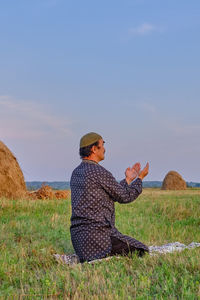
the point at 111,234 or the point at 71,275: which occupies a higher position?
the point at 111,234

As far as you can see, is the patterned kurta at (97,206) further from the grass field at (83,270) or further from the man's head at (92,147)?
the grass field at (83,270)

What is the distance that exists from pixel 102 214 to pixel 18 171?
28.8 ft

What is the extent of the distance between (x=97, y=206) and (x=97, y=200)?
9cm

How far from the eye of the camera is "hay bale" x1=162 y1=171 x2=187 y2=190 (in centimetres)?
3752

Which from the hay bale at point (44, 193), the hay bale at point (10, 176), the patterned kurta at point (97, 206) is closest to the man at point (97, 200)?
the patterned kurta at point (97, 206)

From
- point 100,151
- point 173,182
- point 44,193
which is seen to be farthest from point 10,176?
point 173,182

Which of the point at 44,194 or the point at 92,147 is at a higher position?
the point at 92,147

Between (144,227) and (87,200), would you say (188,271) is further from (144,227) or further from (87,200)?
(144,227)

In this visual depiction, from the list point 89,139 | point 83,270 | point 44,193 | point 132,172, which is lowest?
point 83,270

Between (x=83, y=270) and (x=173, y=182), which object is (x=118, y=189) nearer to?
(x=83, y=270)

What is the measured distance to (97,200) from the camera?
5504 millimetres

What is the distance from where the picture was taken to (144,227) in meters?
9.59

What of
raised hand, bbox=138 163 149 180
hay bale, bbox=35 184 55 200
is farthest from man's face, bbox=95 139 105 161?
hay bale, bbox=35 184 55 200

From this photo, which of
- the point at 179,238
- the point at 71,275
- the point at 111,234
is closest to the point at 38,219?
the point at 179,238
